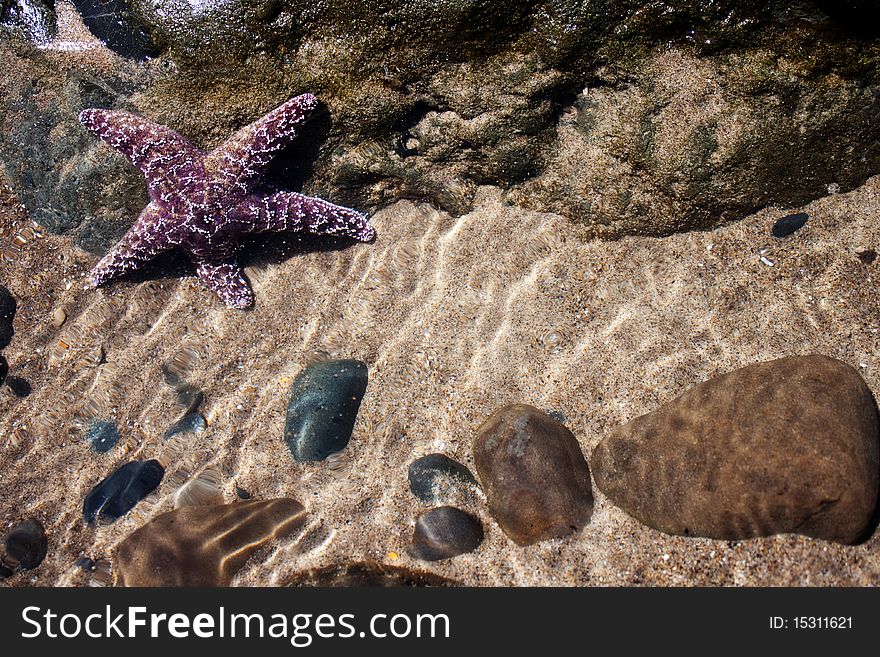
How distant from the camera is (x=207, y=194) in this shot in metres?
3.62

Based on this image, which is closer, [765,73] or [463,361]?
[765,73]

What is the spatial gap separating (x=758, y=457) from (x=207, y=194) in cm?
→ 352

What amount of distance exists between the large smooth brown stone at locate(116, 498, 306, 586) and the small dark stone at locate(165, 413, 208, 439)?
517 millimetres

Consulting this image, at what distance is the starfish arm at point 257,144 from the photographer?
352 centimetres

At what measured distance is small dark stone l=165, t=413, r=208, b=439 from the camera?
3920mm

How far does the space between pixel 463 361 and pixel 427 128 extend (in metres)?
1.55

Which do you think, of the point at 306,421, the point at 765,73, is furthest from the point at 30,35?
the point at 765,73

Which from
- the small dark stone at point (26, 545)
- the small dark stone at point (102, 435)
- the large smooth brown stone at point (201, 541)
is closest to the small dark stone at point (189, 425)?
the small dark stone at point (102, 435)

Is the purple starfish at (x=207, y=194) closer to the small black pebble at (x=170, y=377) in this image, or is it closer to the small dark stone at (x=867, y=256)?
the small black pebble at (x=170, y=377)

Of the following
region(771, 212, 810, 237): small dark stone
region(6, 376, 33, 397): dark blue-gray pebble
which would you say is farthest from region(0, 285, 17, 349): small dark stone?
region(771, 212, 810, 237): small dark stone

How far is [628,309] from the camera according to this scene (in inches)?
150

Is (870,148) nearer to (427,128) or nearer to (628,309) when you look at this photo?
(628,309)

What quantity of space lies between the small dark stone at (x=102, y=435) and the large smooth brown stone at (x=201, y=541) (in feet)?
2.14
